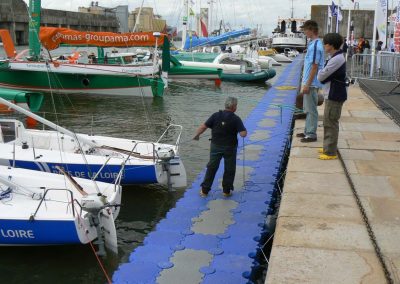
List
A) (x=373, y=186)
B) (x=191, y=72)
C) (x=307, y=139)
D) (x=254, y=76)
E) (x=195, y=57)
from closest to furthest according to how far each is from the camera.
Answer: (x=373, y=186)
(x=307, y=139)
(x=254, y=76)
(x=191, y=72)
(x=195, y=57)

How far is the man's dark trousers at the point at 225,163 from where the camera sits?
24.2 ft

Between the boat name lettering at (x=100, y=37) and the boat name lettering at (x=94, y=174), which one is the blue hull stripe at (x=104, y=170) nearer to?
the boat name lettering at (x=94, y=174)

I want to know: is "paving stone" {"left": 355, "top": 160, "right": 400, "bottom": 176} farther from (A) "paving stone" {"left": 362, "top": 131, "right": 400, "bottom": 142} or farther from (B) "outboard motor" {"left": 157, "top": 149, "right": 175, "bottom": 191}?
(B) "outboard motor" {"left": 157, "top": 149, "right": 175, "bottom": 191}

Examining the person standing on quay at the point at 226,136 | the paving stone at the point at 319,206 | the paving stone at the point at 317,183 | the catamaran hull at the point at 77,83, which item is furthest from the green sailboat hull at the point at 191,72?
the paving stone at the point at 319,206

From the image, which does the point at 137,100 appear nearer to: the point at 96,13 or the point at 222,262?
the point at 222,262

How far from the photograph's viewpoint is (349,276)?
13.5 ft

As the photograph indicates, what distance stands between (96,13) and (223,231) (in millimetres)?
101764

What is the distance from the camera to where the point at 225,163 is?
738 cm

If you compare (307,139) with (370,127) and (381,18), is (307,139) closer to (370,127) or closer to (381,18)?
(370,127)

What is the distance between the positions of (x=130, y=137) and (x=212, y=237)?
9.80m

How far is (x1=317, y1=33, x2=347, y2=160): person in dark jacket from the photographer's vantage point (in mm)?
7227

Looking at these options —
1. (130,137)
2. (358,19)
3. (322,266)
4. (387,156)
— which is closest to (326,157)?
(387,156)

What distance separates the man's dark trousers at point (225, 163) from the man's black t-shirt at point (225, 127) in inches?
3.7

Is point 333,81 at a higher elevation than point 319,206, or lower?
higher
